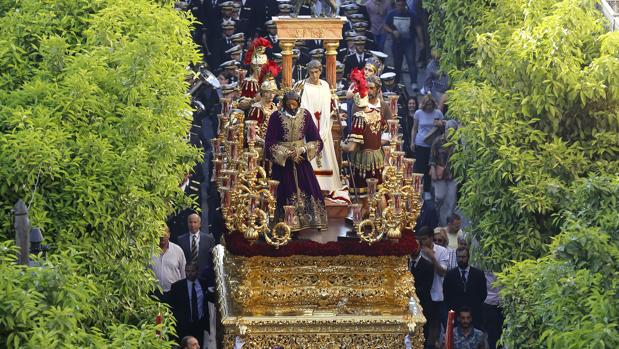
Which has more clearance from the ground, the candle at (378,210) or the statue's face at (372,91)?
the statue's face at (372,91)

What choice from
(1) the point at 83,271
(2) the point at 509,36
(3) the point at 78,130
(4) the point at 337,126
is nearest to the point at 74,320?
(1) the point at 83,271

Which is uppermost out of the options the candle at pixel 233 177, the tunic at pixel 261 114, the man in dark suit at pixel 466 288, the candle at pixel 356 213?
the tunic at pixel 261 114

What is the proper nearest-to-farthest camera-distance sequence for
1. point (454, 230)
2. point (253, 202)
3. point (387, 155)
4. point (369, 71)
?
point (253, 202)
point (387, 155)
point (369, 71)
point (454, 230)

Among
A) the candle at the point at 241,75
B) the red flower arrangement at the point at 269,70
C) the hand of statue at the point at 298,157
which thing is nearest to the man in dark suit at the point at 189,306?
the hand of statue at the point at 298,157

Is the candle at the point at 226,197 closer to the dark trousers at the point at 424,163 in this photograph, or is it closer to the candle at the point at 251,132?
the candle at the point at 251,132

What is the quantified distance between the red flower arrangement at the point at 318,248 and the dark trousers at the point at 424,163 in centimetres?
841

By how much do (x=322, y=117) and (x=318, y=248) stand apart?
2.84 metres

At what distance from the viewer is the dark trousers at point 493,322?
35.3m

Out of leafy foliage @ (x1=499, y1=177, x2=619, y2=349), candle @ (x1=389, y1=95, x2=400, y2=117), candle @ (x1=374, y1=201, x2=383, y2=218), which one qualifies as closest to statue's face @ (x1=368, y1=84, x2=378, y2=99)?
candle @ (x1=389, y1=95, x2=400, y2=117)

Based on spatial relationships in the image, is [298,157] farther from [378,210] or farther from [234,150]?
[234,150]

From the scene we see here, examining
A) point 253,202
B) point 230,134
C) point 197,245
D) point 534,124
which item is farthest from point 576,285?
point 197,245

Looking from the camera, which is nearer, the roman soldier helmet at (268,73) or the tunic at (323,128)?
the tunic at (323,128)

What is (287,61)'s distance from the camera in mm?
36156

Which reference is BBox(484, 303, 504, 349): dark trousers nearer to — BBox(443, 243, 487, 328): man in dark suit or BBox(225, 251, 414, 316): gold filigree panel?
BBox(443, 243, 487, 328): man in dark suit
